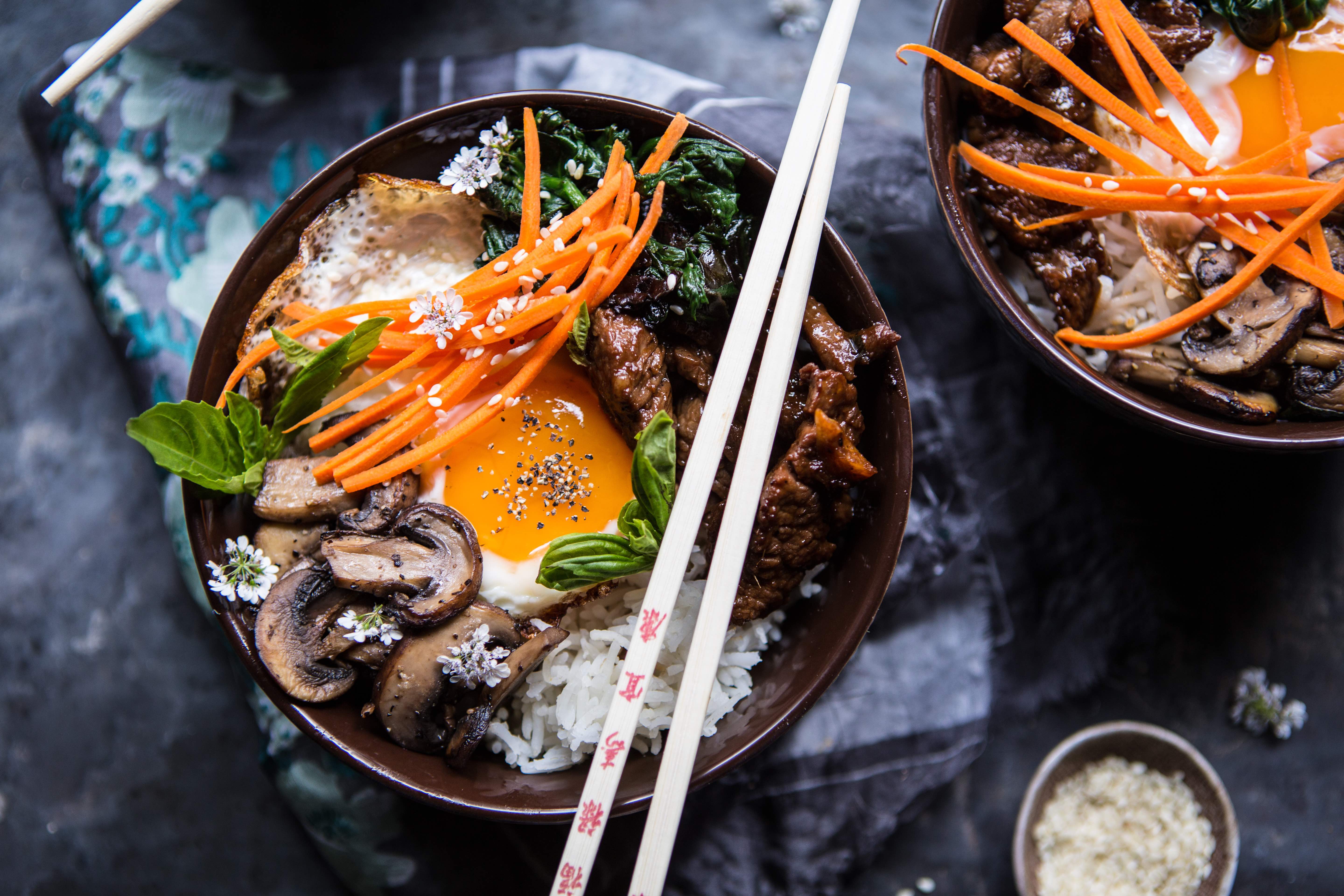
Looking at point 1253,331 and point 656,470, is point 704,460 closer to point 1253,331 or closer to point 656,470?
point 656,470

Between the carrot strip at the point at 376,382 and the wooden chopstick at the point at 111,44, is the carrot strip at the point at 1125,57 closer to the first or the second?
the carrot strip at the point at 376,382

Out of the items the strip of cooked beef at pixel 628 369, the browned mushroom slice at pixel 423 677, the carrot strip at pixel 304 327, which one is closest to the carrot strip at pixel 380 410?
Result: the carrot strip at pixel 304 327

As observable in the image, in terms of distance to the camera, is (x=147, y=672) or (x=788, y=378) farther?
(x=147, y=672)

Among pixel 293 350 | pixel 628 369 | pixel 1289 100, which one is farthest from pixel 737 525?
pixel 1289 100

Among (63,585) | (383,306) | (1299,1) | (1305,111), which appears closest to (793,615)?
(383,306)

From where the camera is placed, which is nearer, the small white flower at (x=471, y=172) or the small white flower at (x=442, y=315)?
the small white flower at (x=442, y=315)

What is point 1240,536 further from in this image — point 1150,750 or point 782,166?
point 782,166

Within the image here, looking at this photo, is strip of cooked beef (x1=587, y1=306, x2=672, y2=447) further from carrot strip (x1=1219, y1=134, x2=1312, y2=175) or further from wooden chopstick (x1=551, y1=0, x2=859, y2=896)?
carrot strip (x1=1219, y1=134, x2=1312, y2=175)
